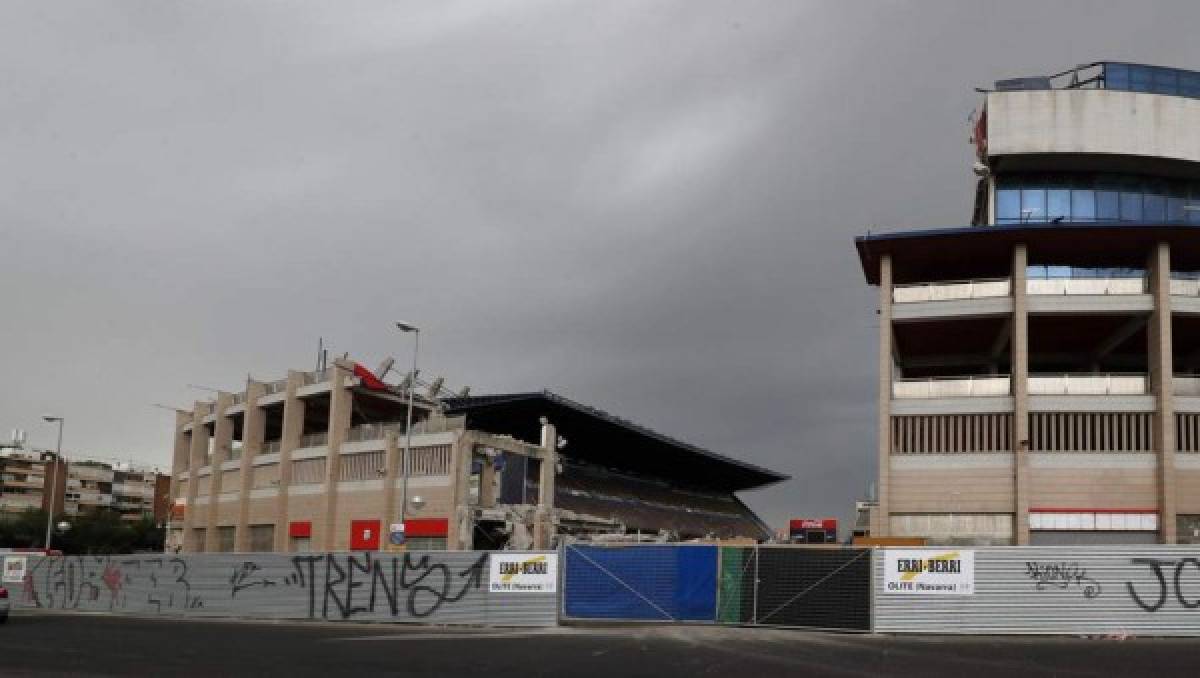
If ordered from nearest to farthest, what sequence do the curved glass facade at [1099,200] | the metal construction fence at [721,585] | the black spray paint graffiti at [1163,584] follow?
the black spray paint graffiti at [1163,584], the metal construction fence at [721,585], the curved glass facade at [1099,200]

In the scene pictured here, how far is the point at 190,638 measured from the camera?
2377 centimetres

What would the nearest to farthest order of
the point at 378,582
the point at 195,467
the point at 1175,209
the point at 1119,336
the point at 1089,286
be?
1. the point at 378,582
2. the point at 1089,286
3. the point at 1119,336
4. the point at 1175,209
5. the point at 195,467

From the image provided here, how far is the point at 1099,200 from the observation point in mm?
47219

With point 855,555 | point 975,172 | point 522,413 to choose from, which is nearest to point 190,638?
point 855,555

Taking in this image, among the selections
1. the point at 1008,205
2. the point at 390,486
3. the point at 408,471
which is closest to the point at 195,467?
the point at 390,486

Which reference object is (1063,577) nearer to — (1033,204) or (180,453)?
(1033,204)

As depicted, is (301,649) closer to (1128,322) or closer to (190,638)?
(190,638)

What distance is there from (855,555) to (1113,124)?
30547 mm

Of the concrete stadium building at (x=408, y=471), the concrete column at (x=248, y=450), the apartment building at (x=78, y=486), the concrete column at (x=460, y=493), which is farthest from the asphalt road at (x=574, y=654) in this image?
the apartment building at (x=78, y=486)

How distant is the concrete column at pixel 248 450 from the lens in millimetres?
69875

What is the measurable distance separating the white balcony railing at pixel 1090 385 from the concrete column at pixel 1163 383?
Answer: 65cm

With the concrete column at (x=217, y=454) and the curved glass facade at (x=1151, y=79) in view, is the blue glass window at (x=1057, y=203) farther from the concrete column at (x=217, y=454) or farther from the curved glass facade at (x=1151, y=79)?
the concrete column at (x=217, y=454)

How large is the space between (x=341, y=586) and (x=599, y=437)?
4833 cm

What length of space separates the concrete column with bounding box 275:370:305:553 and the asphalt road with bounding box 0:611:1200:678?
1538 inches
